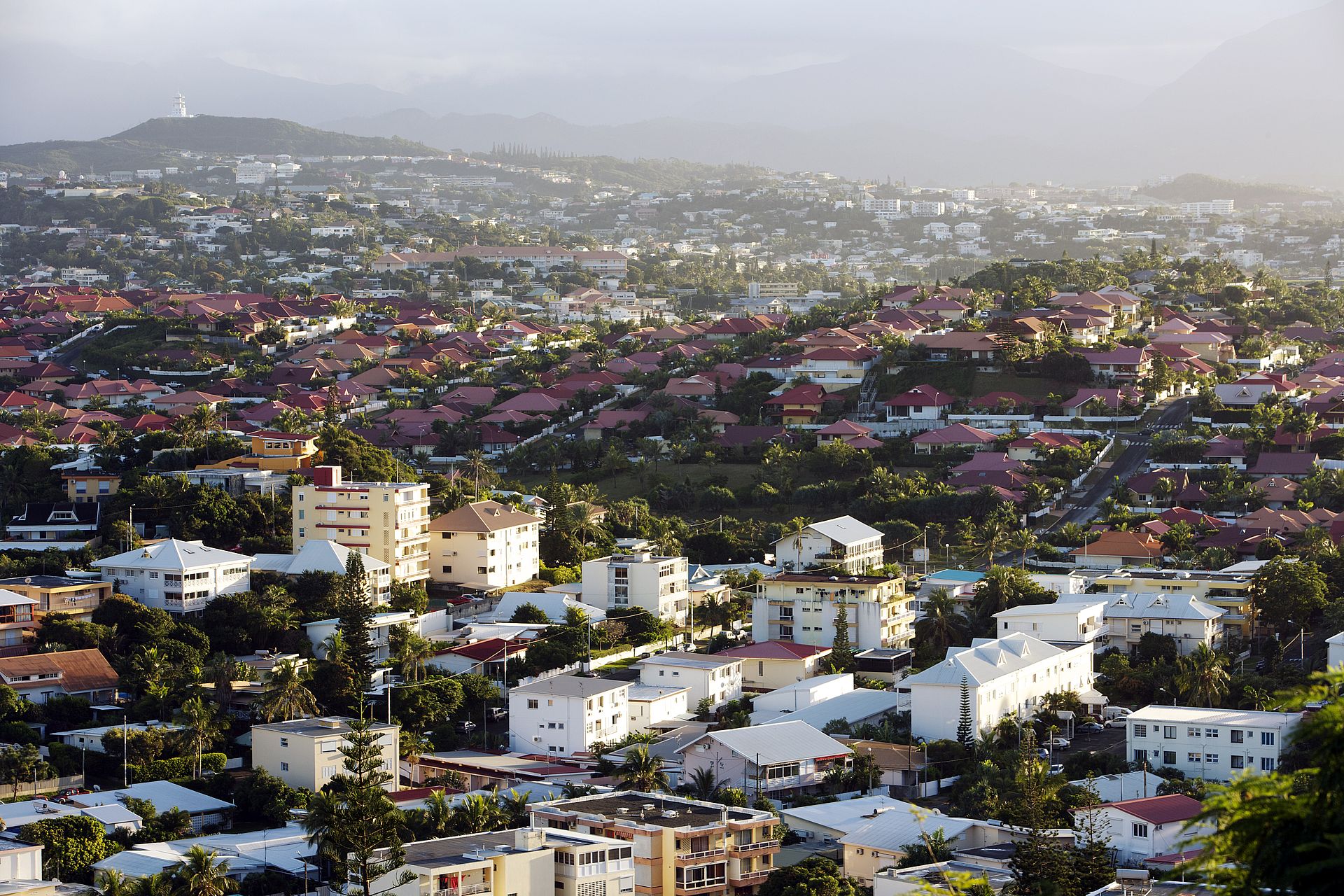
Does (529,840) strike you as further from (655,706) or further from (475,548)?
(475,548)

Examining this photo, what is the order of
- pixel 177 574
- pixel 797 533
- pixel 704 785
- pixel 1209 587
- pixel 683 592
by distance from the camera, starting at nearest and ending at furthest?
1. pixel 704 785
2. pixel 177 574
3. pixel 1209 587
4. pixel 683 592
5. pixel 797 533

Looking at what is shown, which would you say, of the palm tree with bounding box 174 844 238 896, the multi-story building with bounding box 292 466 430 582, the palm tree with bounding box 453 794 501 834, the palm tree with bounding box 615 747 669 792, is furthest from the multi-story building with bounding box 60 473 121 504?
the palm tree with bounding box 174 844 238 896

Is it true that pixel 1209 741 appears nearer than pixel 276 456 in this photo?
Yes

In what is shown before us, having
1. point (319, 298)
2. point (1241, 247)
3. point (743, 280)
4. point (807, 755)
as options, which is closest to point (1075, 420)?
point (807, 755)

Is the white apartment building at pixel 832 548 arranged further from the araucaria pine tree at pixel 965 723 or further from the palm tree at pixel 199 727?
the palm tree at pixel 199 727

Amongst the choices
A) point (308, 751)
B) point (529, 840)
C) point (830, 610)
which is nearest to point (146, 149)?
point (830, 610)
